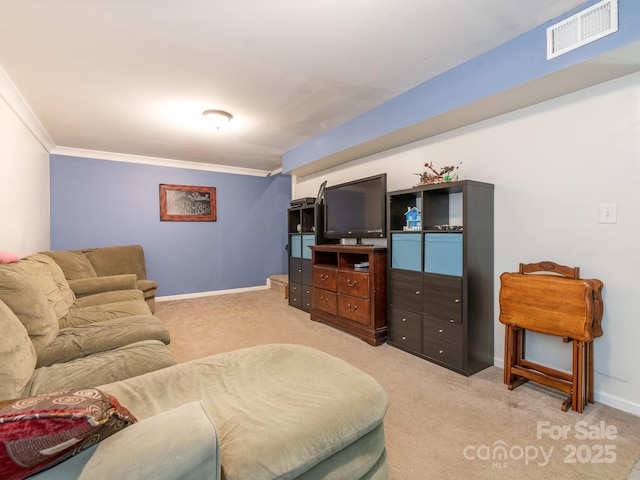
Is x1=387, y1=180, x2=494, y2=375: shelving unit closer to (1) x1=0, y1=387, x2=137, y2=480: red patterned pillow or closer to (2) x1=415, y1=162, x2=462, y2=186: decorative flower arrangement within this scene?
(2) x1=415, y1=162, x2=462, y2=186: decorative flower arrangement

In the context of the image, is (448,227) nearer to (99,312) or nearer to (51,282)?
(99,312)

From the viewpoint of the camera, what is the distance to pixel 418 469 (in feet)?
4.83

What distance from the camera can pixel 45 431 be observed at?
2.12 ft

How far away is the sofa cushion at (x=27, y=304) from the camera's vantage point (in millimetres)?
1588

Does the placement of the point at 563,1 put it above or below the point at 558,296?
above

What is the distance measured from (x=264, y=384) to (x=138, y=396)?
0.46 meters

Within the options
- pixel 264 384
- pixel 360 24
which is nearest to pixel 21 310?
pixel 264 384

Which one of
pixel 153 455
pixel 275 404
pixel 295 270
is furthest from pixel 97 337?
pixel 295 270

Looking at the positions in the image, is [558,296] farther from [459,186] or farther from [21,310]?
[21,310]

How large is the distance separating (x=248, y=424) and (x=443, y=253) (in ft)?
6.81

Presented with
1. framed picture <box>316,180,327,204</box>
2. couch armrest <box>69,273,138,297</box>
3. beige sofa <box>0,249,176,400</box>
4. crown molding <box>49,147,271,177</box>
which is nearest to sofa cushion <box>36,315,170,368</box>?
beige sofa <box>0,249,176,400</box>

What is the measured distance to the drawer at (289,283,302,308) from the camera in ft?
15.1

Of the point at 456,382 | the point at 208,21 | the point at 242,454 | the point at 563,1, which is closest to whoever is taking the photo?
the point at 242,454

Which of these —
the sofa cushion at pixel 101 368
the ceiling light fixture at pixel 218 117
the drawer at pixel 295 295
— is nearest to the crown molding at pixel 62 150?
the ceiling light fixture at pixel 218 117
